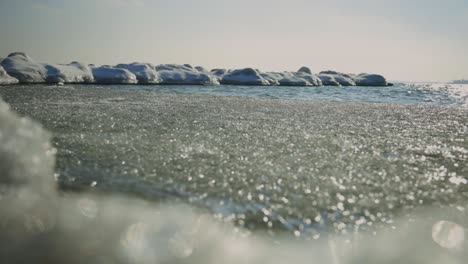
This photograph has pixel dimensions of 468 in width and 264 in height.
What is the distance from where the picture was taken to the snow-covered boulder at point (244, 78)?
62000 mm

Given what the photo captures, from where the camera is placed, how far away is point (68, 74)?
38438mm

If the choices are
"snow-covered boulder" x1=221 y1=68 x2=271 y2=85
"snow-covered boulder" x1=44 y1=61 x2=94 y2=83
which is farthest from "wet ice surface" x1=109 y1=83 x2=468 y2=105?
"snow-covered boulder" x1=221 y1=68 x2=271 y2=85

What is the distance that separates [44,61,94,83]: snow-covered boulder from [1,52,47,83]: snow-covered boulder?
697 mm

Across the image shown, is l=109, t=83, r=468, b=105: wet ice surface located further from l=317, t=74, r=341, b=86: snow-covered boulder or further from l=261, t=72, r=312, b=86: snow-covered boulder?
l=317, t=74, r=341, b=86: snow-covered boulder

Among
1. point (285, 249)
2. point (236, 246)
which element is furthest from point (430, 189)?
point (236, 246)

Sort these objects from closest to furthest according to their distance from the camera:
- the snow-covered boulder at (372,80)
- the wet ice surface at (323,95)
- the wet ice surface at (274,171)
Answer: the wet ice surface at (274,171) < the wet ice surface at (323,95) < the snow-covered boulder at (372,80)

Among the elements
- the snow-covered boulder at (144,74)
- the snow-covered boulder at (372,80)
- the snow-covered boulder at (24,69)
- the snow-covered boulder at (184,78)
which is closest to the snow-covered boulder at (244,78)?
the snow-covered boulder at (184,78)

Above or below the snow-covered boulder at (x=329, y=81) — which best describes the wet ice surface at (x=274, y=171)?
below

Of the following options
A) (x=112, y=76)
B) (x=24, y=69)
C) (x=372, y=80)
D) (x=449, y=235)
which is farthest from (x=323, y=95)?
(x=372, y=80)

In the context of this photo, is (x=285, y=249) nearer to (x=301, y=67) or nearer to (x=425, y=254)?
(x=425, y=254)

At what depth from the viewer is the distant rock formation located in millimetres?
34306

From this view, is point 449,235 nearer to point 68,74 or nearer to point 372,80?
point 68,74

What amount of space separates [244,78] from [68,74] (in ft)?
106

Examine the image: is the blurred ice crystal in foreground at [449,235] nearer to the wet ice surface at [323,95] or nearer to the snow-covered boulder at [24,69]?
the wet ice surface at [323,95]
